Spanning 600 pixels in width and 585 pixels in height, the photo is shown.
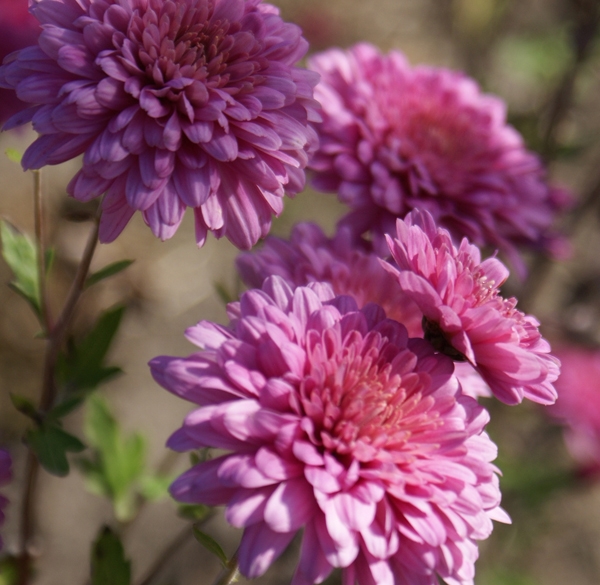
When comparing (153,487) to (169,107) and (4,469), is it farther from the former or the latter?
(169,107)

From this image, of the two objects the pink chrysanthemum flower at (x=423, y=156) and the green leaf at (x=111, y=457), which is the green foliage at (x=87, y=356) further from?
the pink chrysanthemum flower at (x=423, y=156)

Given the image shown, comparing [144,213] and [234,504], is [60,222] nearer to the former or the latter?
[144,213]

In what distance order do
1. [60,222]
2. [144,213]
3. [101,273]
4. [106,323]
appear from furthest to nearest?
[60,222]
[106,323]
[101,273]
[144,213]

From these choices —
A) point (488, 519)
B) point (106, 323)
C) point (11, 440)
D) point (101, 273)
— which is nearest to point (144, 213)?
point (101, 273)

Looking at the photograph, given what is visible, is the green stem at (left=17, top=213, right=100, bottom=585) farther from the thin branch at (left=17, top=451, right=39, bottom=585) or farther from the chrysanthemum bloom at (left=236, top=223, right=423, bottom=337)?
the chrysanthemum bloom at (left=236, top=223, right=423, bottom=337)

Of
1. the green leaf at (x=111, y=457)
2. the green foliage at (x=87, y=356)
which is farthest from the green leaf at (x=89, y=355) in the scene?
the green leaf at (x=111, y=457)
